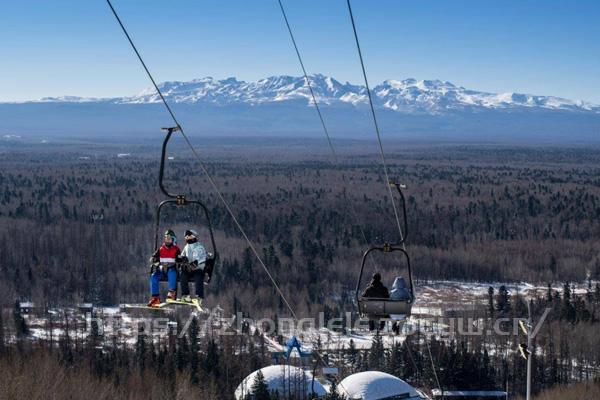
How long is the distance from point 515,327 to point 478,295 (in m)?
16.1

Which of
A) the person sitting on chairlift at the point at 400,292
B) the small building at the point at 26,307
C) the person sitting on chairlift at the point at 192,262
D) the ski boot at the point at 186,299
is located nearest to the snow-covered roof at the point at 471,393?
the person sitting on chairlift at the point at 400,292

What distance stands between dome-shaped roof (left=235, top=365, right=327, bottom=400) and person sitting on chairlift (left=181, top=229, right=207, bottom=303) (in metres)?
22.2

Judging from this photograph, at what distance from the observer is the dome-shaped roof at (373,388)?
1607 inches

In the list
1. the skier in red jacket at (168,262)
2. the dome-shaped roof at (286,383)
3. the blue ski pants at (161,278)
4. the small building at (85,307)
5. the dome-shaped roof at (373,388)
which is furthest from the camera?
the small building at (85,307)

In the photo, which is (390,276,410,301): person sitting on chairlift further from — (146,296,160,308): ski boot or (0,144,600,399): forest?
(0,144,600,399): forest

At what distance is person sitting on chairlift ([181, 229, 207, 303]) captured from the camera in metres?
19.0

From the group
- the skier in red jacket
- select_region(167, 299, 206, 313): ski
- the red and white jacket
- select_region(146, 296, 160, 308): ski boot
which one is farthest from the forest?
select_region(167, 299, 206, 313): ski

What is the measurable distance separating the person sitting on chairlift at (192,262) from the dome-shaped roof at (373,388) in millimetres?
22739

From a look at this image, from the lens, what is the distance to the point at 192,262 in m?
19.0

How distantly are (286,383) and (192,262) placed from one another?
24.0m

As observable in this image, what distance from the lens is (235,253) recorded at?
90.9 metres

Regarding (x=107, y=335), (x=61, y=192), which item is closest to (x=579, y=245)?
(x=107, y=335)

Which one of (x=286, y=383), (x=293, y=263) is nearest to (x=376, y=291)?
(x=286, y=383)

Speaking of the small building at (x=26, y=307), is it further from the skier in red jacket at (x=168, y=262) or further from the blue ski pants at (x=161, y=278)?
the skier in red jacket at (x=168, y=262)
